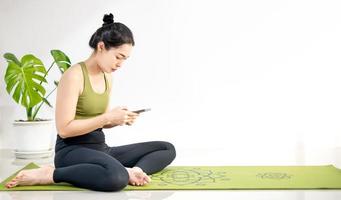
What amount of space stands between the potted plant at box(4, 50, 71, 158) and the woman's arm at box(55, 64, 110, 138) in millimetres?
1336

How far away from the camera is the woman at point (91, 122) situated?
250 cm

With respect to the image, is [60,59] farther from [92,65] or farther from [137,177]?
[137,177]

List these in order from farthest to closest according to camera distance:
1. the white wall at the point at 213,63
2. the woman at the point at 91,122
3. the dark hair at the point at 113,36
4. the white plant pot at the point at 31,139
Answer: the white wall at the point at 213,63 < the white plant pot at the point at 31,139 < the dark hair at the point at 113,36 < the woman at the point at 91,122

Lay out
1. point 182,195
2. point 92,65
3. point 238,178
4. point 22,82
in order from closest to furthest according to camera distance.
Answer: point 182,195 → point 92,65 → point 238,178 → point 22,82

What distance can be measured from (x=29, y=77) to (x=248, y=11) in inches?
69.9

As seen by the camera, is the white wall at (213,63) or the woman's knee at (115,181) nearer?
the woman's knee at (115,181)

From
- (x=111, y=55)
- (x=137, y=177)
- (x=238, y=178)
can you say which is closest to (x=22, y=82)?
(x=111, y=55)

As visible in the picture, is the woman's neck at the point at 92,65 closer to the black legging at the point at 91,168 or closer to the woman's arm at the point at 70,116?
the woman's arm at the point at 70,116

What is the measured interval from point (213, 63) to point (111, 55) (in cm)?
194

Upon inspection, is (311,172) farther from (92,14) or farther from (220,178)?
(92,14)

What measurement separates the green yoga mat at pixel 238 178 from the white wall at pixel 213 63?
1.22m

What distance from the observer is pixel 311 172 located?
3049 mm

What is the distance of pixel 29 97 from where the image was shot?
3803mm

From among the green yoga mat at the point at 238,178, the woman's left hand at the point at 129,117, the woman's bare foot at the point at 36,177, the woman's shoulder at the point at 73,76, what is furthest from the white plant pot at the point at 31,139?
the woman's left hand at the point at 129,117
